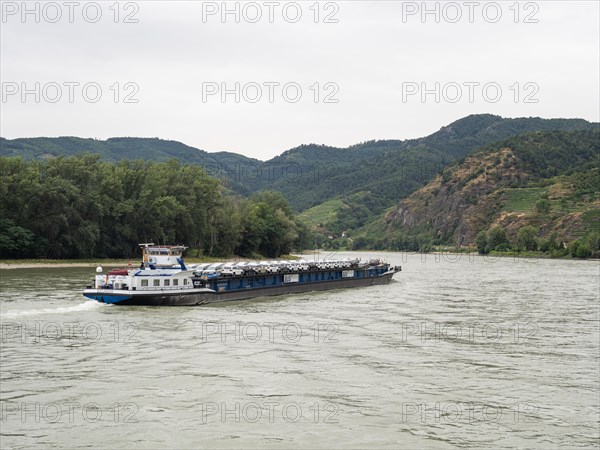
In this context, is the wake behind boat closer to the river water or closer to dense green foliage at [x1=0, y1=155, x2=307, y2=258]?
the river water

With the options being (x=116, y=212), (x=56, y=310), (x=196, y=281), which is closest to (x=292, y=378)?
(x=56, y=310)

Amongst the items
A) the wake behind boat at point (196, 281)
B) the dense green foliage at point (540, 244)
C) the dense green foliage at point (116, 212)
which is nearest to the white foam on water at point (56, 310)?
the wake behind boat at point (196, 281)

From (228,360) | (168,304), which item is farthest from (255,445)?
(168,304)

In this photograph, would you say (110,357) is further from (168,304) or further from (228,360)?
(168,304)

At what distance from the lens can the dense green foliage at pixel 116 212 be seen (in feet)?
321

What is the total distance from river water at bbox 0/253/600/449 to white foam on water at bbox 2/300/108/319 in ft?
0.82

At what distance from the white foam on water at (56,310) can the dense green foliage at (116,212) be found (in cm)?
4688

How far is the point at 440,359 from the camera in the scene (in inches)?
1300

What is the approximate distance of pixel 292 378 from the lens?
93.2 ft

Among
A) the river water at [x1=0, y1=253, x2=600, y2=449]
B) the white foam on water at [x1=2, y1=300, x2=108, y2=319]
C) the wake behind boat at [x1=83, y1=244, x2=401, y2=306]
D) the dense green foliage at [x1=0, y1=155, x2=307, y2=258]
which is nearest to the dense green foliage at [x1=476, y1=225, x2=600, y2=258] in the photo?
the dense green foliage at [x1=0, y1=155, x2=307, y2=258]

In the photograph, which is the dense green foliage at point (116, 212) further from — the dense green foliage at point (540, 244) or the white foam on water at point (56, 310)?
the dense green foliage at point (540, 244)

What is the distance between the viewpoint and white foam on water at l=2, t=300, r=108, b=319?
43.0 metres

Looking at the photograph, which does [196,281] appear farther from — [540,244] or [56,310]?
[540,244]

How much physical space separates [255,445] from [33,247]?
86.9 metres
